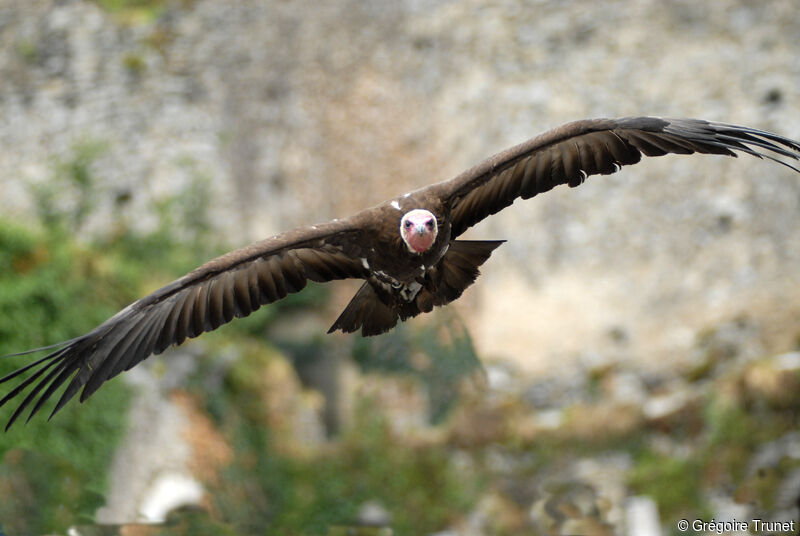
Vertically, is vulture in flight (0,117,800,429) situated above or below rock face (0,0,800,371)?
below

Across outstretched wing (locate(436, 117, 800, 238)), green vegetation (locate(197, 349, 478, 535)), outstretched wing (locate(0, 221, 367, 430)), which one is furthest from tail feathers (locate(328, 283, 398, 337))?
green vegetation (locate(197, 349, 478, 535))

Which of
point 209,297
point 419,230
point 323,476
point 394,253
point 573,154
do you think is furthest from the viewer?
point 323,476

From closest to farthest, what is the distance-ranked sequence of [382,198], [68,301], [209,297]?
1. [209,297]
2. [68,301]
3. [382,198]

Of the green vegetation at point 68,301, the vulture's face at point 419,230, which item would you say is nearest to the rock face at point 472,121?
the green vegetation at point 68,301

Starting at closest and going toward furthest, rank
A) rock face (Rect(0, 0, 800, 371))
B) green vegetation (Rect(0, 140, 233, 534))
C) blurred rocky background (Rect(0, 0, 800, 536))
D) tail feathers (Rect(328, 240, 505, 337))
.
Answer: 1. tail feathers (Rect(328, 240, 505, 337))
2. green vegetation (Rect(0, 140, 233, 534))
3. blurred rocky background (Rect(0, 0, 800, 536))
4. rock face (Rect(0, 0, 800, 371))

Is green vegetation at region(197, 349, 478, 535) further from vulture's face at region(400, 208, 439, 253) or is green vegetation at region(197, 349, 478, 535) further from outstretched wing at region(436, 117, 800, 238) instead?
vulture's face at region(400, 208, 439, 253)

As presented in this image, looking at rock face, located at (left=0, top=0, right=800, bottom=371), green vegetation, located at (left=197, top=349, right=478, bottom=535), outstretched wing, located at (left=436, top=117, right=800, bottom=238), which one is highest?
rock face, located at (left=0, top=0, right=800, bottom=371)

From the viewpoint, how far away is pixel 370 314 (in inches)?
186

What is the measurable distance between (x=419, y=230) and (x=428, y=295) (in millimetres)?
557

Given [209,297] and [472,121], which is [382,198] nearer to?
[472,121]

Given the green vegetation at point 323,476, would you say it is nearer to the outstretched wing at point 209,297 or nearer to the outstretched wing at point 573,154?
the outstretched wing at point 209,297

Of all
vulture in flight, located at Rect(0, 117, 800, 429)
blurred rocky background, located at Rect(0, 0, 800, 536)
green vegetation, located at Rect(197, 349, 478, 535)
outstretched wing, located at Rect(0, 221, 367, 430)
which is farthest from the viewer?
green vegetation, located at Rect(197, 349, 478, 535)

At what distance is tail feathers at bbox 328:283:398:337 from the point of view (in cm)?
471

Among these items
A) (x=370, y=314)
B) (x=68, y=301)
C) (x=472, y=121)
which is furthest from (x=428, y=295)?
(x=472, y=121)
